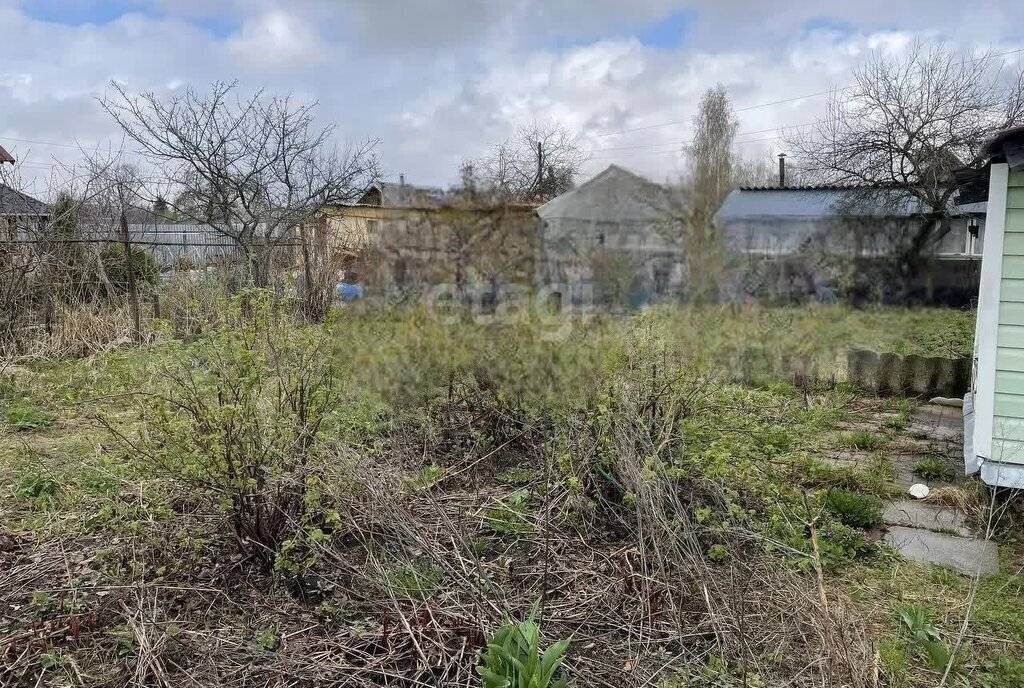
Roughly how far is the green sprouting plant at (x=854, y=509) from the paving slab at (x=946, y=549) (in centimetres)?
10

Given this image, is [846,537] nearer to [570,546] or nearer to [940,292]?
[570,546]

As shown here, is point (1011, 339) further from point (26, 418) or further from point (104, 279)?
point (104, 279)

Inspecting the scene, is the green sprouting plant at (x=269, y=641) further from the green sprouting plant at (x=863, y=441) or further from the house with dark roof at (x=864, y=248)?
the house with dark roof at (x=864, y=248)

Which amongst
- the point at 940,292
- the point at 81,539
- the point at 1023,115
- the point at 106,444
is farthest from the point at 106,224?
the point at 1023,115

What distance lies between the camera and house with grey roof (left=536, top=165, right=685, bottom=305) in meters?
3.96

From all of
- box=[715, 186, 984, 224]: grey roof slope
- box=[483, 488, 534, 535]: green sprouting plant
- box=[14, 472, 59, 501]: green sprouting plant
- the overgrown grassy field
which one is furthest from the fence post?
box=[715, 186, 984, 224]: grey roof slope

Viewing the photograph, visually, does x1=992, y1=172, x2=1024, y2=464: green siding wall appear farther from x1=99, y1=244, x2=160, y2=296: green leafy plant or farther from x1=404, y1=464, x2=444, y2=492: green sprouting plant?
x1=99, y1=244, x2=160, y2=296: green leafy plant

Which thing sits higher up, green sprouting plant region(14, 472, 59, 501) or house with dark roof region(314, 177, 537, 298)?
house with dark roof region(314, 177, 537, 298)

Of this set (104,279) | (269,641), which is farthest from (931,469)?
(104,279)

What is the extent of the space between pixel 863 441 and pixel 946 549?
180 centimetres

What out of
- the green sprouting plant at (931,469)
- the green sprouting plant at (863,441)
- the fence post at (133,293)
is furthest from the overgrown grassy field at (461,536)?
the fence post at (133,293)

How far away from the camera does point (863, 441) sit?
4891 mm

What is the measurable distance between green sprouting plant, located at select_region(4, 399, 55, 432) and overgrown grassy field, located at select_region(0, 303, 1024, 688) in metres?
1.29

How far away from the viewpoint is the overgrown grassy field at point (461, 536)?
2.21 meters
